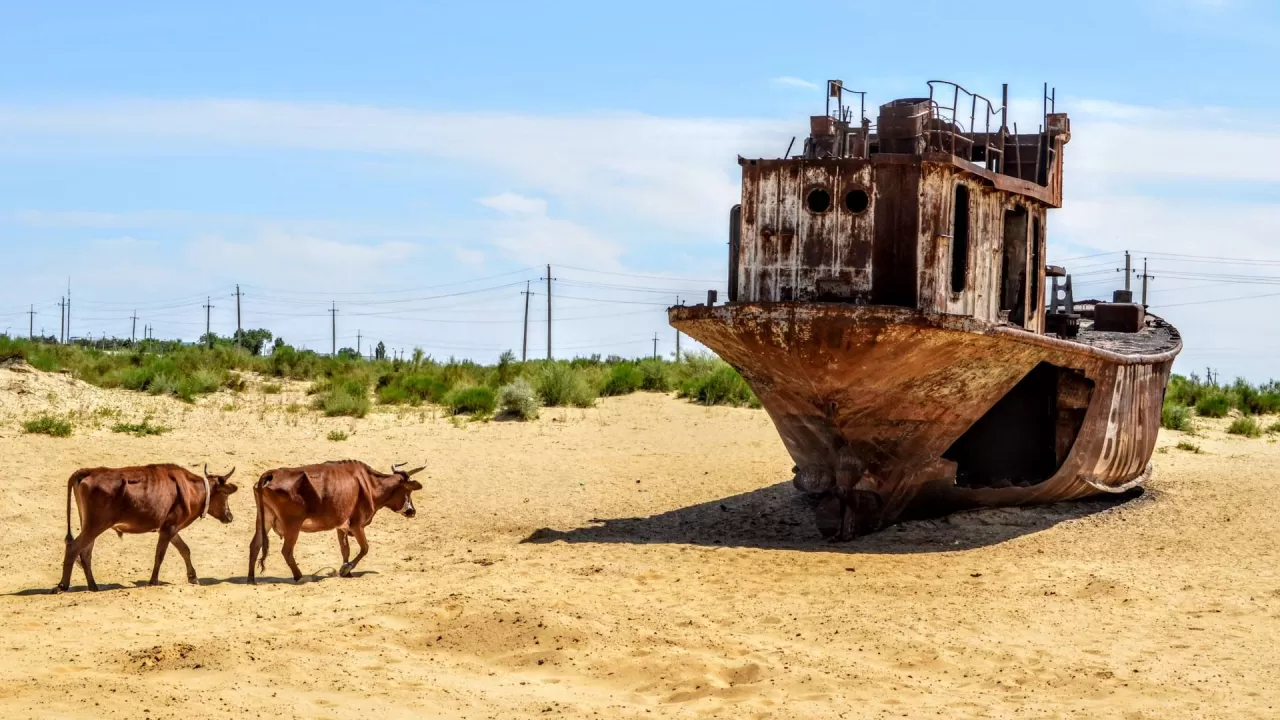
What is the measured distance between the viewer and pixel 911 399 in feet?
42.5

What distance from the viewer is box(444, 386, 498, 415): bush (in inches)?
874

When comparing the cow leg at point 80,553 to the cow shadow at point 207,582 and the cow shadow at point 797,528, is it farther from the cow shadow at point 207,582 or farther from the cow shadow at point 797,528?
the cow shadow at point 797,528

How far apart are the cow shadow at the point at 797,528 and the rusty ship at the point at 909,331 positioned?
0.65 feet

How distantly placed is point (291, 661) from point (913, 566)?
18.4 feet

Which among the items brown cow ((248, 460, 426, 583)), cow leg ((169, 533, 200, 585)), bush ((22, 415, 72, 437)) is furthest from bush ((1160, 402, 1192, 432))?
cow leg ((169, 533, 200, 585))

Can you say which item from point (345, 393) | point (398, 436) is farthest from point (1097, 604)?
point (345, 393)

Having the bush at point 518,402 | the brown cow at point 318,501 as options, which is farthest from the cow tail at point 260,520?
the bush at point 518,402

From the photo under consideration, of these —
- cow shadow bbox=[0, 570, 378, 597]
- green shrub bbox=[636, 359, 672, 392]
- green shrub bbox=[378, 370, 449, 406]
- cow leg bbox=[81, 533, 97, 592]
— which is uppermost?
green shrub bbox=[636, 359, 672, 392]

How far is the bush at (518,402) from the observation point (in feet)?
71.6

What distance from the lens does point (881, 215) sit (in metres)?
12.6

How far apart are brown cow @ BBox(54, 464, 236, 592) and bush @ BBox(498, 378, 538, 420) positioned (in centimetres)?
1129

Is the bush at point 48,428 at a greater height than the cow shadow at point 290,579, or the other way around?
the bush at point 48,428

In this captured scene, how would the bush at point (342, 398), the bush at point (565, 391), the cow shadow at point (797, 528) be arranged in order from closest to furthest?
1. the cow shadow at point (797, 528)
2. the bush at point (342, 398)
3. the bush at point (565, 391)

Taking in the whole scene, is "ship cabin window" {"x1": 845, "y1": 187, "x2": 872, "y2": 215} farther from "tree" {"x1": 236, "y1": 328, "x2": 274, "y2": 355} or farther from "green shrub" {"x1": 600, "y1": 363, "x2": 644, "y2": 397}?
"tree" {"x1": 236, "y1": 328, "x2": 274, "y2": 355}
